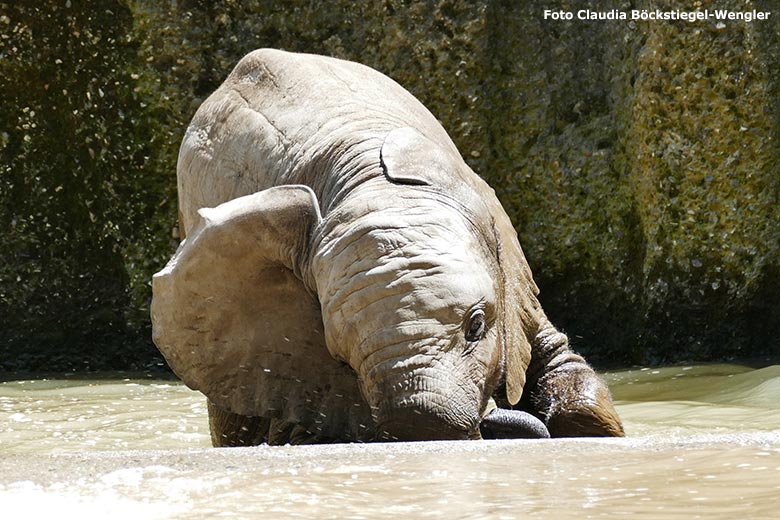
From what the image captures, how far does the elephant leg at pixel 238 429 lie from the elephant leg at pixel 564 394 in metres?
0.90

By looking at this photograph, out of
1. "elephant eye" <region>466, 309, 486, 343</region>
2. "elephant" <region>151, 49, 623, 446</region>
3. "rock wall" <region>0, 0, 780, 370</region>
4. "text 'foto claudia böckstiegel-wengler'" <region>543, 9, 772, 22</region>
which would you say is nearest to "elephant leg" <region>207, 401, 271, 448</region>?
"elephant" <region>151, 49, 623, 446</region>

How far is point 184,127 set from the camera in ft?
25.7

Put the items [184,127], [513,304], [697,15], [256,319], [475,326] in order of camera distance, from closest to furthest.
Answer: [475,326], [513,304], [256,319], [697,15], [184,127]

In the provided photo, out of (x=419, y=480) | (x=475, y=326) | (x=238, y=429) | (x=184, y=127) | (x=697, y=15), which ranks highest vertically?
(x=697, y=15)

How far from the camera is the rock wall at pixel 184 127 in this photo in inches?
309

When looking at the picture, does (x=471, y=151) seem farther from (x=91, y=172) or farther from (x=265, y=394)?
(x=265, y=394)

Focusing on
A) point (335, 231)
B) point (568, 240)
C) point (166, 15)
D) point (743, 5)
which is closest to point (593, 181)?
point (568, 240)

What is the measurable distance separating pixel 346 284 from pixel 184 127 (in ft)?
14.0

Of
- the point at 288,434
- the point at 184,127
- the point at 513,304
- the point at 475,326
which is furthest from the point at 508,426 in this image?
the point at 184,127

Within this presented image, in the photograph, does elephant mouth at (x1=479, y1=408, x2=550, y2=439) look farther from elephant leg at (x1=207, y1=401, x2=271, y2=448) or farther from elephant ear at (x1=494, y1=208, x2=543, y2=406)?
elephant leg at (x1=207, y1=401, x2=271, y2=448)

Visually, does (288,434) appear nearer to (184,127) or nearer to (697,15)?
(184,127)

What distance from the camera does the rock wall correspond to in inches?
309

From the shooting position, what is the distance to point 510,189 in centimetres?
798

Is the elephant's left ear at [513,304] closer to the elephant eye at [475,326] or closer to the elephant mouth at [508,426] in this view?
the elephant mouth at [508,426]
